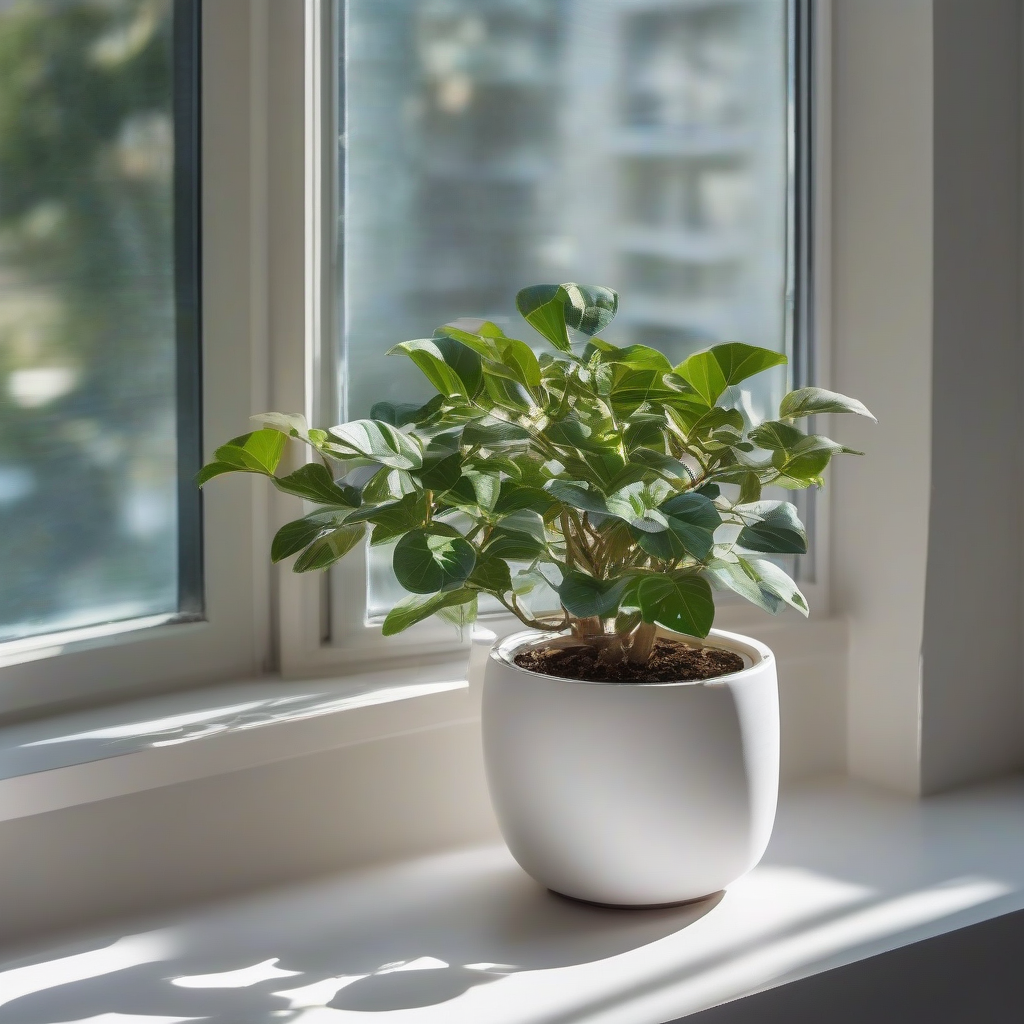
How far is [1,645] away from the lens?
1.05 meters

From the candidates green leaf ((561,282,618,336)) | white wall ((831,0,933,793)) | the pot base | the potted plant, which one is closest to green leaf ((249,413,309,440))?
the potted plant

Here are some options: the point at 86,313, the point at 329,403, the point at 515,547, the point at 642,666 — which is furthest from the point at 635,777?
the point at 86,313

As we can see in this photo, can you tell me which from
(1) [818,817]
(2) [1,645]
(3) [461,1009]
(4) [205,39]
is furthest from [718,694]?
(4) [205,39]

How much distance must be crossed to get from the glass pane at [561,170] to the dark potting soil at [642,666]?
222 millimetres

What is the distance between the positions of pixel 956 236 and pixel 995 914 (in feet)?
2.35

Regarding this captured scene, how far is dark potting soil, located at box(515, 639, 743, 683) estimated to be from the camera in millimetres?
1005

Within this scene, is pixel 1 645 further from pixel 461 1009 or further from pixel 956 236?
pixel 956 236

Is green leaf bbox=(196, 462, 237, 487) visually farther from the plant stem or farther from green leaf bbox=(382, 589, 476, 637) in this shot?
the plant stem

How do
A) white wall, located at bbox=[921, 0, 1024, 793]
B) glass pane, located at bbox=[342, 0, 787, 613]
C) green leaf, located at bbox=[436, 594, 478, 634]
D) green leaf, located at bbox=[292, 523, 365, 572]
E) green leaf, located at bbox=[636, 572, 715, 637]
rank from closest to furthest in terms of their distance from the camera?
1. green leaf, located at bbox=[636, 572, 715, 637]
2. green leaf, located at bbox=[292, 523, 365, 572]
3. green leaf, located at bbox=[436, 594, 478, 634]
4. glass pane, located at bbox=[342, 0, 787, 613]
5. white wall, located at bbox=[921, 0, 1024, 793]

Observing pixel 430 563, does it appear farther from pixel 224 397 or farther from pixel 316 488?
pixel 224 397

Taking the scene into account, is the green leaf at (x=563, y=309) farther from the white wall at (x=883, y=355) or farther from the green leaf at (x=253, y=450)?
the white wall at (x=883, y=355)

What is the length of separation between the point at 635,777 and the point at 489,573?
199mm

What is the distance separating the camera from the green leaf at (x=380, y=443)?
857 millimetres

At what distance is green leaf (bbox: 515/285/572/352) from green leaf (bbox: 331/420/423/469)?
5.8 inches
